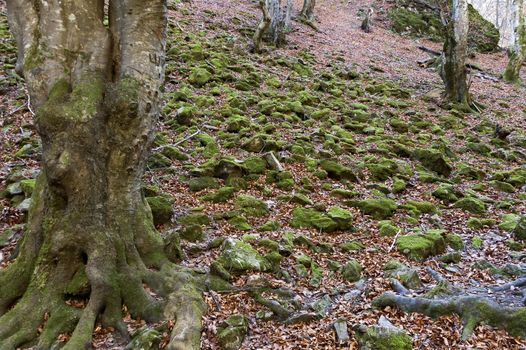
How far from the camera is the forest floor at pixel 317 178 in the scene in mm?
5066

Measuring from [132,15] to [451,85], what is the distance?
13.7 metres

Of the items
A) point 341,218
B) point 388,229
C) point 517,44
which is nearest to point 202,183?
point 341,218

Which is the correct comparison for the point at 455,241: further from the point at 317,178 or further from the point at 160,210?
the point at 160,210

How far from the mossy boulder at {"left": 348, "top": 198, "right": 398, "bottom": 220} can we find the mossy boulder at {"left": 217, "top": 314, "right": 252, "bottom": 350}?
13.5 feet

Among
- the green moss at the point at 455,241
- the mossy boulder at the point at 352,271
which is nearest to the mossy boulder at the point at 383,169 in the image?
the green moss at the point at 455,241

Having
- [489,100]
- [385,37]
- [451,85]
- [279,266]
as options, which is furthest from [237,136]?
[385,37]

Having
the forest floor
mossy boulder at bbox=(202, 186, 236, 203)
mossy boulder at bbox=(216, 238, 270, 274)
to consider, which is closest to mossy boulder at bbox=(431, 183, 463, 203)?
the forest floor

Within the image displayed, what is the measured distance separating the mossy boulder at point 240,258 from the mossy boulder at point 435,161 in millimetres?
6240

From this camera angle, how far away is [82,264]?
4.51 metres

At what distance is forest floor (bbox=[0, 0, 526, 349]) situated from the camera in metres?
5.07

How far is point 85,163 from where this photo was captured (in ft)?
14.4

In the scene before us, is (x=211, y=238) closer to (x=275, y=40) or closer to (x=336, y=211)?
(x=336, y=211)

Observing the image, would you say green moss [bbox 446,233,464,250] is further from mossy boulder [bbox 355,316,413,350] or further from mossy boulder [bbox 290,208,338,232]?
mossy boulder [bbox 355,316,413,350]

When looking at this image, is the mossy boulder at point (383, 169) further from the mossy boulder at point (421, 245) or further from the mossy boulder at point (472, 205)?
the mossy boulder at point (421, 245)
